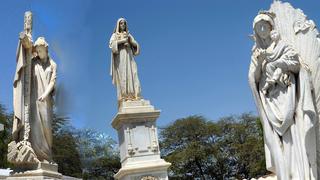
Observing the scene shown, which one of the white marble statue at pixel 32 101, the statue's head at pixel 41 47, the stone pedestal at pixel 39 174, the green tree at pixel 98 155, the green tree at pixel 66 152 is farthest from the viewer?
the green tree at pixel 98 155

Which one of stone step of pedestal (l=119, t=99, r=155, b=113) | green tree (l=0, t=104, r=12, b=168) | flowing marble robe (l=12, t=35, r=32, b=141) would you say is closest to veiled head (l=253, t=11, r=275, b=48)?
flowing marble robe (l=12, t=35, r=32, b=141)

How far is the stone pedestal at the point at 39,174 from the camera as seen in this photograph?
24.1 ft

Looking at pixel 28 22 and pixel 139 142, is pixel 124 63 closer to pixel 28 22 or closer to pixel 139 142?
pixel 139 142

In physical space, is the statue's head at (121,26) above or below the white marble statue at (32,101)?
A: above

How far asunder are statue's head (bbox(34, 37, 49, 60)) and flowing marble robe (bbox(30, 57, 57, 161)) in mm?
111

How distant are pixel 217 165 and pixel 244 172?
105 inches

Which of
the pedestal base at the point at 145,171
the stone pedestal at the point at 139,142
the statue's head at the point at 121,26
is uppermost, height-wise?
the statue's head at the point at 121,26

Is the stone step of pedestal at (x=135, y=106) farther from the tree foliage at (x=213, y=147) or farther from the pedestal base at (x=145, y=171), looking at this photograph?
the tree foliage at (x=213, y=147)

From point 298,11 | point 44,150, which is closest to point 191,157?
point 44,150

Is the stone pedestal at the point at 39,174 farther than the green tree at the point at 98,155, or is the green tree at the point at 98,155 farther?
the green tree at the point at 98,155

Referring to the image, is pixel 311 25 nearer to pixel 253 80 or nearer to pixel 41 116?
pixel 253 80

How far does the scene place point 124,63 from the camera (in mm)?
12844

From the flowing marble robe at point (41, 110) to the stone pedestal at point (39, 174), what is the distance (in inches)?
8.1

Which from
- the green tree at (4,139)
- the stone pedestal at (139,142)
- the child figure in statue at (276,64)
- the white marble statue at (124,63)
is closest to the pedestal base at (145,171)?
the stone pedestal at (139,142)
